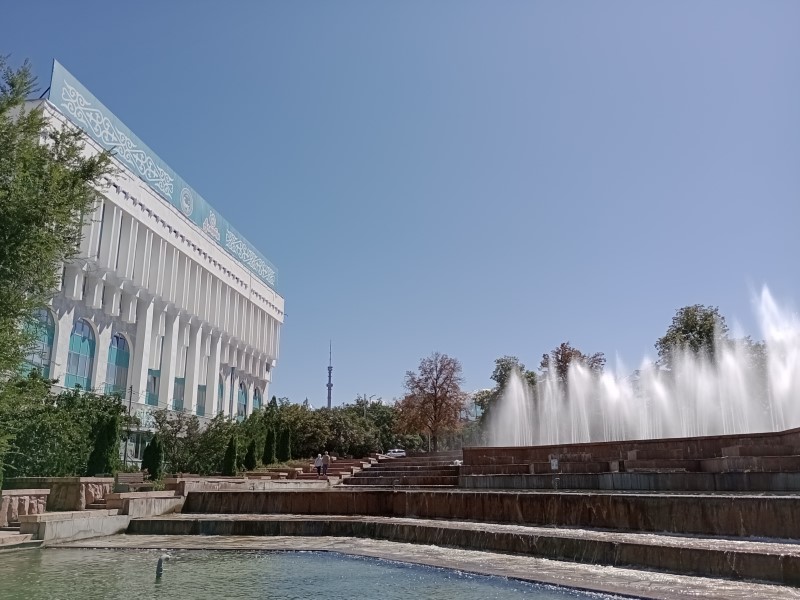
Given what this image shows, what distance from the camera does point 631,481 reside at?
15758 mm

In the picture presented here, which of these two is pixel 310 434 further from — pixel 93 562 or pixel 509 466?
pixel 93 562

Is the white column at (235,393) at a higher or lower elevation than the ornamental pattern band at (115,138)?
lower

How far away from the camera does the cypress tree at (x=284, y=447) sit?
41.6 metres

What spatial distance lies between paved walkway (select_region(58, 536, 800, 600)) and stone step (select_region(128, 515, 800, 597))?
0.27m

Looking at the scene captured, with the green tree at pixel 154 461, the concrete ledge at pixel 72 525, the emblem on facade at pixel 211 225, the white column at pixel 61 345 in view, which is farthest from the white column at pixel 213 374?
the concrete ledge at pixel 72 525

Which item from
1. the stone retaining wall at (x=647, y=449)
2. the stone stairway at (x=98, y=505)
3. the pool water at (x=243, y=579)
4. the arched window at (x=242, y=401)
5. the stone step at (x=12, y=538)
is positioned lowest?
the pool water at (x=243, y=579)

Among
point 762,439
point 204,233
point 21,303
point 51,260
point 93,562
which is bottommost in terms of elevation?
point 93,562

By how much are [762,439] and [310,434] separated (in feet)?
112

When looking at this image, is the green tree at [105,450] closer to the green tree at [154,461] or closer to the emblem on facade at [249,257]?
the green tree at [154,461]

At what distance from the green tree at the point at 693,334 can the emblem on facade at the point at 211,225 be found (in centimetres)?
3583

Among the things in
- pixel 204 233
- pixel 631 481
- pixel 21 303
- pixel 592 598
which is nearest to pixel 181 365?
pixel 204 233

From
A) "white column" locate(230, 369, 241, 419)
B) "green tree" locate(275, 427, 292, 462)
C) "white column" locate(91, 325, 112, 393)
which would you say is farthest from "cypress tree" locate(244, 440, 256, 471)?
"white column" locate(230, 369, 241, 419)

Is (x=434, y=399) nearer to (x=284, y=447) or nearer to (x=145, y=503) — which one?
(x=284, y=447)

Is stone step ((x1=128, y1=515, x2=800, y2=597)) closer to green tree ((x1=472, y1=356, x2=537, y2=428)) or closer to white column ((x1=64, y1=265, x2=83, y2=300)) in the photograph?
white column ((x1=64, y1=265, x2=83, y2=300))
